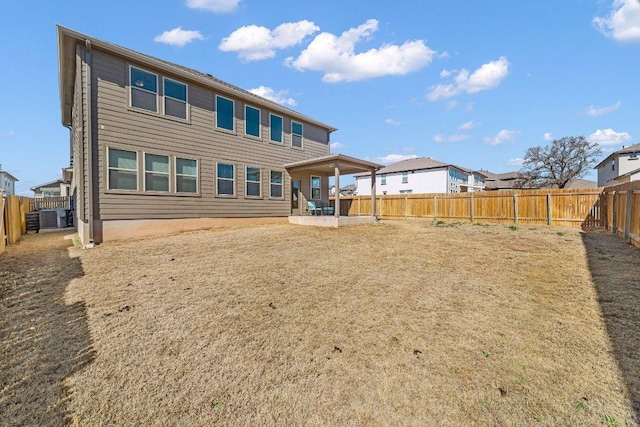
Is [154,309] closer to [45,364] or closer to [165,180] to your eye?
[45,364]

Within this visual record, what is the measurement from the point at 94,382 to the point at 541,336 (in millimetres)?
4801

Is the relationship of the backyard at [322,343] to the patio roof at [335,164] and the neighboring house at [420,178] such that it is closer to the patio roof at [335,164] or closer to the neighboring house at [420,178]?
the patio roof at [335,164]

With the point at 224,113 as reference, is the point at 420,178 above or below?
below

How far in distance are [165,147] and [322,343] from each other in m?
9.59

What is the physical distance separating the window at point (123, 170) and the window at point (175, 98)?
207 cm

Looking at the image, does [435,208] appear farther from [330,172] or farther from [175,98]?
[175,98]

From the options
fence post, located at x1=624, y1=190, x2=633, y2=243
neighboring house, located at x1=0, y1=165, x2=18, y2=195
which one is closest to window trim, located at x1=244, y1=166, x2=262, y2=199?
fence post, located at x1=624, y1=190, x2=633, y2=243

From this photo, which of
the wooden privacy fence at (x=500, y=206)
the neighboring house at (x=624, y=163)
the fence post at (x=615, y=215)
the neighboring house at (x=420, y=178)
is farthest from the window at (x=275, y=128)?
the neighboring house at (x=624, y=163)

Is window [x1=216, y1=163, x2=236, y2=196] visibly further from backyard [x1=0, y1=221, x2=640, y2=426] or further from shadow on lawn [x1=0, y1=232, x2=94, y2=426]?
shadow on lawn [x1=0, y1=232, x2=94, y2=426]

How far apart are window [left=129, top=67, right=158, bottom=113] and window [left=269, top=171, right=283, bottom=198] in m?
5.46

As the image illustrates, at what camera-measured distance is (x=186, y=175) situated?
10.6 m

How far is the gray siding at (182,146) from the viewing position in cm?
883

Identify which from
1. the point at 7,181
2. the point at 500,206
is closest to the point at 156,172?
the point at 500,206

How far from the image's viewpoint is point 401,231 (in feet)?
34.6
